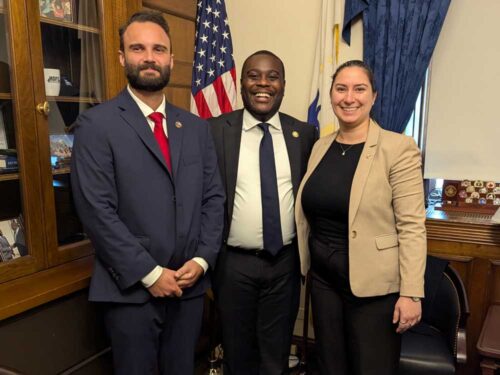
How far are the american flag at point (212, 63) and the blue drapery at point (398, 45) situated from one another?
0.76 metres

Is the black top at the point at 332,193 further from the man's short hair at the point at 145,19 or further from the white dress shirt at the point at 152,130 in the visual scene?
the man's short hair at the point at 145,19

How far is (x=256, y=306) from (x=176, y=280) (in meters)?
0.46

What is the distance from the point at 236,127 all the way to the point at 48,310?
0.99 metres

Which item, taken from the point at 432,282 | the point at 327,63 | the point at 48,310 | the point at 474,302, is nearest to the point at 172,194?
the point at 48,310

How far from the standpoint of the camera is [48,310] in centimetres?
157

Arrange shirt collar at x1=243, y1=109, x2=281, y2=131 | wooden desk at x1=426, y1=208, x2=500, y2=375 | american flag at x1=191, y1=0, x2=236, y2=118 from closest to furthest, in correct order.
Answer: shirt collar at x1=243, y1=109, x2=281, y2=131 → wooden desk at x1=426, y1=208, x2=500, y2=375 → american flag at x1=191, y1=0, x2=236, y2=118

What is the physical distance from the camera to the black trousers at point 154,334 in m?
1.48

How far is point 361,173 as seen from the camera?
59.5 inches

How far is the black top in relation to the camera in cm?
155

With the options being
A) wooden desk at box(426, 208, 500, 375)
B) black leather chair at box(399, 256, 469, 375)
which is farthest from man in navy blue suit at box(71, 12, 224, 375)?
wooden desk at box(426, 208, 500, 375)

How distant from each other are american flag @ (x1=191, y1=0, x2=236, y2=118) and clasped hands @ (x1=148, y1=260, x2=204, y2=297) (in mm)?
→ 1309

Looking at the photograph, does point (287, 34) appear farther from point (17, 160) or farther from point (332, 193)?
point (17, 160)

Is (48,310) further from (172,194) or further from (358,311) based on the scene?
(358,311)

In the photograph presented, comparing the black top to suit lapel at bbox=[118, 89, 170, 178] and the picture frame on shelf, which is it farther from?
the picture frame on shelf
